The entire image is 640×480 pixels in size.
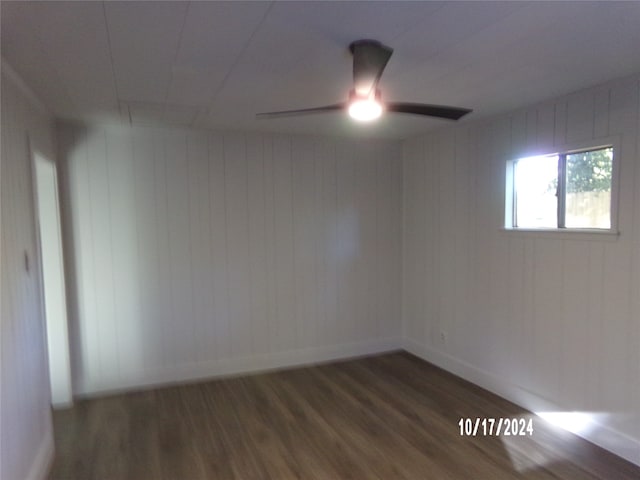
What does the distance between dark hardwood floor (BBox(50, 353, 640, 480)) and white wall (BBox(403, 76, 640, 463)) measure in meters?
0.28

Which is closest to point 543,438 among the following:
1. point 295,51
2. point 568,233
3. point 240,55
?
point 568,233

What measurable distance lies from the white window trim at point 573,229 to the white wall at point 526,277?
0.09 feet

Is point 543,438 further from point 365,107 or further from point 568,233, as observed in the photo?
point 365,107

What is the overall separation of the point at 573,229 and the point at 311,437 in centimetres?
235

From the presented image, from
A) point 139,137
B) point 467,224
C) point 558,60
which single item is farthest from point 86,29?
point 467,224

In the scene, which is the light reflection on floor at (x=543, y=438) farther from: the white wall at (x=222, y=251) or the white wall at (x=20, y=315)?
the white wall at (x=20, y=315)

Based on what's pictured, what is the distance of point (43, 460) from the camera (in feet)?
7.93

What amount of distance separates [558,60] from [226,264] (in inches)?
121

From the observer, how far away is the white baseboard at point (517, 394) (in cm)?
254

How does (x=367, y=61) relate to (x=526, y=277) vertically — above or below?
above

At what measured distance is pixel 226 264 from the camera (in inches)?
154

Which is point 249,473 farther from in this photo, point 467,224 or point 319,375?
point 467,224

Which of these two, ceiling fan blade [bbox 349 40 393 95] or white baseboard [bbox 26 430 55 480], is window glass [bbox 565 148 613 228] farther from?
white baseboard [bbox 26 430 55 480]
